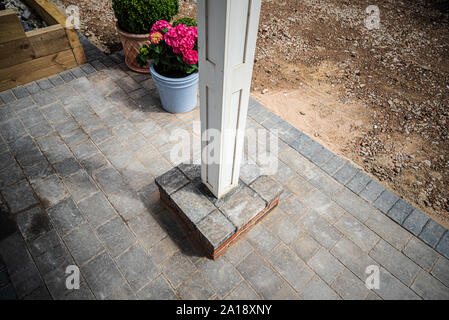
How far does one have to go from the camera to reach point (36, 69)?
4.09 meters

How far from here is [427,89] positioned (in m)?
4.89

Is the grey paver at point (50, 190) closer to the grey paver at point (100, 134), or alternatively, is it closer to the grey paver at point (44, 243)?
the grey paver at point (44, 243)

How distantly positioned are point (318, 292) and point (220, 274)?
34.4 inches

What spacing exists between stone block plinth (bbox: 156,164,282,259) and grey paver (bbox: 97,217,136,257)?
0.51 m

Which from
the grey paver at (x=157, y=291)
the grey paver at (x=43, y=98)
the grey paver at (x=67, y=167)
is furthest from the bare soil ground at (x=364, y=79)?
the grey paver at (x=67, y=167)

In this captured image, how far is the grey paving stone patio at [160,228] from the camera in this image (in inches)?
92.7

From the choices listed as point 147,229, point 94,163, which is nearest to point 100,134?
point 94,163

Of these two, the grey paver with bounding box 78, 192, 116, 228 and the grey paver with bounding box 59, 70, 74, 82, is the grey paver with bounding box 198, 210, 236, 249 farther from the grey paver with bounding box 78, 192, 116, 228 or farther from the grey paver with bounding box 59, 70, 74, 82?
the grey paver with bounding box 59, 70, 74, 82

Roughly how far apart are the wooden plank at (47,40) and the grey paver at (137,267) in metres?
3.42

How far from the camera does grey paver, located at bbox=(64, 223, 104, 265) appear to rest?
Answer: 8.11 feet

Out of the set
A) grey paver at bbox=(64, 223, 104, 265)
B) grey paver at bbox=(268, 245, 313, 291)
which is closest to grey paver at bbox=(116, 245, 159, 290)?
grey paver at bbox=(64, 223, 104, 265)

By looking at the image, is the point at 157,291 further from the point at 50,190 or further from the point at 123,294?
the point at 50,190

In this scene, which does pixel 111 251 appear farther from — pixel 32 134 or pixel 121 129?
pixel 32 134
